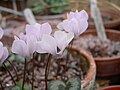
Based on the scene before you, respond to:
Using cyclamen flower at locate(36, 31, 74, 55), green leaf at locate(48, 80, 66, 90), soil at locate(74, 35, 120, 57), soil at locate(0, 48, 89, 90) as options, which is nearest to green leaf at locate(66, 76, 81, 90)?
green leaf at locate(48, 80, 66, 90)

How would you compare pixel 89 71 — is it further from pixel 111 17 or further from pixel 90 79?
pixel 111 17

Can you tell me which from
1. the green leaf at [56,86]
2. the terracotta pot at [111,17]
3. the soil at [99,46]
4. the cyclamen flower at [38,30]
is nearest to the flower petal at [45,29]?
the cyclamen flower at [38,30]

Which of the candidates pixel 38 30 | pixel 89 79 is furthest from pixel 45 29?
pixel 89 79

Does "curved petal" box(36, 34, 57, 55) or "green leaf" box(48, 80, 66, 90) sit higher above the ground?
"curved petal" box(36, 34, 57, 55)

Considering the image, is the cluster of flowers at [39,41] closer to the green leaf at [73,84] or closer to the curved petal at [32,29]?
the curved petal at [32,29]

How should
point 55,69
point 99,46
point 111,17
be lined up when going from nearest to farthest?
point 55,69, point 99,46, point 111,17

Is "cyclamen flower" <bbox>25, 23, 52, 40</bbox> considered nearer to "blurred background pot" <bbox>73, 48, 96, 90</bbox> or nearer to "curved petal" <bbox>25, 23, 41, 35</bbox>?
"curved petal" <bbox>25, 23, 41, 35</bbox>
